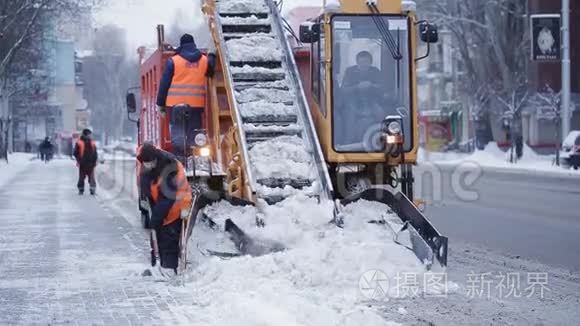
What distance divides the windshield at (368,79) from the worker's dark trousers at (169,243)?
2257 millimetres

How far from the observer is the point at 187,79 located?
12.1 meters

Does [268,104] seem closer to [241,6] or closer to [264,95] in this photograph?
[264,95]

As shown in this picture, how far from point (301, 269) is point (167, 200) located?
193 cm

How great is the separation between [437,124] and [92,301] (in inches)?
2362

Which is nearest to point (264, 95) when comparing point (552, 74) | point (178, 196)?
point (178, 196)

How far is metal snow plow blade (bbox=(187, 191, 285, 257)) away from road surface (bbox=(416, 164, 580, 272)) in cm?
373

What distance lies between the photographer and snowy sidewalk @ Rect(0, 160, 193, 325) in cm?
850

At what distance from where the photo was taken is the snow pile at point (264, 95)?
38.1ft

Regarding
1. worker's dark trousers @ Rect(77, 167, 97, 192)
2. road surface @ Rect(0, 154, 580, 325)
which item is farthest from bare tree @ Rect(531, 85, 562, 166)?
road surface @ Rect(0, 154, 580, 325)

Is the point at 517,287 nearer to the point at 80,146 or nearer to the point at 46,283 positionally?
the point at 46,283

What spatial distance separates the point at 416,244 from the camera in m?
9.83

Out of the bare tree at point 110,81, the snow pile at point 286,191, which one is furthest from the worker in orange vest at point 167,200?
the bare tree at point 110,81

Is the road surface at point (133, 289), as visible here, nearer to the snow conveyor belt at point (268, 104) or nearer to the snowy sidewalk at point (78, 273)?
the snowy sidewalk at point (78, 273)

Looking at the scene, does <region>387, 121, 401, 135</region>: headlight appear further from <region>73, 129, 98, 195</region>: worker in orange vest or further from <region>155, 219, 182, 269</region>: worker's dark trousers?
<region>73, 129, 98, 195</region>: worker in orange vest
